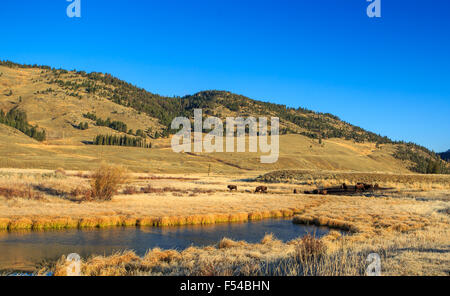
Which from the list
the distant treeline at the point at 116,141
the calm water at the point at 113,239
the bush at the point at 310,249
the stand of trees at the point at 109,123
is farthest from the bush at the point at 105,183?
the stand of trees at the point at 109,123

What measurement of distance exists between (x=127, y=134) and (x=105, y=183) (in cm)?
11290

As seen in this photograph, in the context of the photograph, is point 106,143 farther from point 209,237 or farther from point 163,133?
point 209,237

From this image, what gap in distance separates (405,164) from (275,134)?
52.6m

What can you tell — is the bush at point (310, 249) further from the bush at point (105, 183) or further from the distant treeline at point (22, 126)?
the distant treeline at point (22, 126)

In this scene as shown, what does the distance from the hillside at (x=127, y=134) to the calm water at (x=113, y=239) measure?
180 feet

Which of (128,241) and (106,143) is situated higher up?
(106,143)

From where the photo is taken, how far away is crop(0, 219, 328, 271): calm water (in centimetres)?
1449

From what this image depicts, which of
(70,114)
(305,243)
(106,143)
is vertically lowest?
(305,243)

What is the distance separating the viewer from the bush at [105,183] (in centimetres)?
2983

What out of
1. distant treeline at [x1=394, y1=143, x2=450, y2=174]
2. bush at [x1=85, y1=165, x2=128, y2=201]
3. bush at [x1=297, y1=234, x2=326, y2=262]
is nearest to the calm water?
bush at [x1=297, y1=234, x2=326, y2=262]

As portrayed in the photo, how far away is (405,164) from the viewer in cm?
14688
